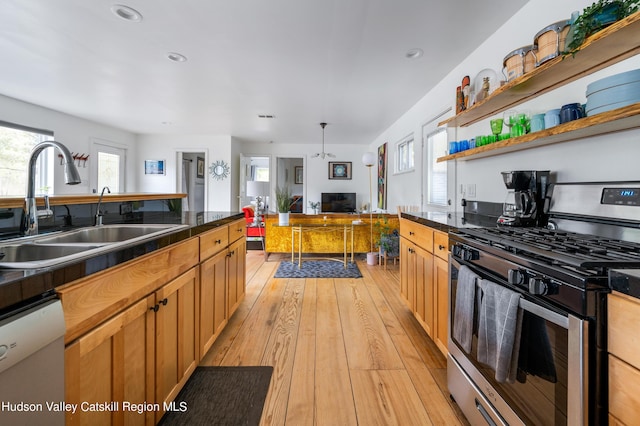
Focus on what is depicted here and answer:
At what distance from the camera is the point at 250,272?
12.9 feet

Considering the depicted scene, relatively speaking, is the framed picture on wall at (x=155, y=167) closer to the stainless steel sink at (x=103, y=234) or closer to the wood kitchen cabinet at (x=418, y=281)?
the stainless steel sink at (x=103, y=234)

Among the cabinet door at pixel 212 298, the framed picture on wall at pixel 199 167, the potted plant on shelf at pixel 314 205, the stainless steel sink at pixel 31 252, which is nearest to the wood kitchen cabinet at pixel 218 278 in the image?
the cabinet door at pixel 212 298

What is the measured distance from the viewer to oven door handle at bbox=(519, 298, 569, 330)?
0.79 metres

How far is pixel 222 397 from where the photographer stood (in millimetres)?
1513

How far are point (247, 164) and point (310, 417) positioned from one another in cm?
649

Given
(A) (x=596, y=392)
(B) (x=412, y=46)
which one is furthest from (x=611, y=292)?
(B) (x=412, y=46)

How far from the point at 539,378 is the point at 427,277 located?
106cm

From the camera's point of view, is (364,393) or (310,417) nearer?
(310,417)

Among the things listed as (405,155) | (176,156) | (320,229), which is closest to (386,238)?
(320,229)

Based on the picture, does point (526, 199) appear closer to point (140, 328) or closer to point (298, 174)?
point (140, 328)

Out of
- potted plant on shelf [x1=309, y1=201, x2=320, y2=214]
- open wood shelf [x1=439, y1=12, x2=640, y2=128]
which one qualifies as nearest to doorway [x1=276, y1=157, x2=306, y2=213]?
potted plant on shelf [x1=309, y1=201, x2=320, y2=214]

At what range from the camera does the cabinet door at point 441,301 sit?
168cm

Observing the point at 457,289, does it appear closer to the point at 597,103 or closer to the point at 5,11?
the point at 597,103

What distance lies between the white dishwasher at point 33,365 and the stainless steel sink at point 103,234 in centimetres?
59
